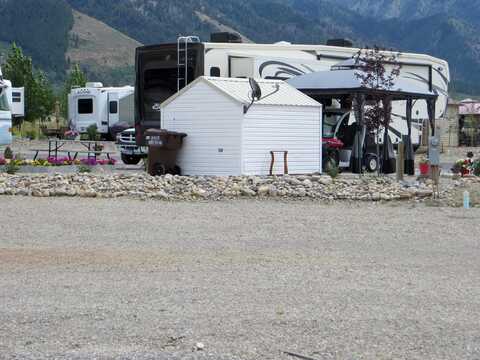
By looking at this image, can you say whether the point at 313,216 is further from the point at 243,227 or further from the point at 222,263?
the point at 222,263

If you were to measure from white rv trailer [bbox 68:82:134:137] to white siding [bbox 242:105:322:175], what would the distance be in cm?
1824

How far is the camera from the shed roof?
1873 centimetres

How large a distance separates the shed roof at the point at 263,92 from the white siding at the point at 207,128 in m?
0.09

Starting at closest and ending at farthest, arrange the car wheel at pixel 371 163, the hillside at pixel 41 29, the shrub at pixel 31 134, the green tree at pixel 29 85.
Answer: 1. the car wheel at pixel 371 163
2. the shrub at pixel 31 134
3. the green tree at pixel 29 85
4. the hillside at pixel 41 29

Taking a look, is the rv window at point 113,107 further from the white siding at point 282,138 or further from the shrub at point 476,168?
the shrub at point 476,168

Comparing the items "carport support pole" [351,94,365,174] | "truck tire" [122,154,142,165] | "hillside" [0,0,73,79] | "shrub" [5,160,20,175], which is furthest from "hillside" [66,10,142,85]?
"shrub" [5,160,20,175]

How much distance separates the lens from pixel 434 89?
28641 mm

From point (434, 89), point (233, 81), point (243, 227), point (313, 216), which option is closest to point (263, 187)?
point (313, 216)

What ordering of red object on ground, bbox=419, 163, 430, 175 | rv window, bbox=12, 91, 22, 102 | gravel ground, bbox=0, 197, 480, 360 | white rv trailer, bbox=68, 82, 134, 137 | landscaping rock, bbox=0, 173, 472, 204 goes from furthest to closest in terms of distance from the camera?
white rv trailer, bbox=68, 82, 134, 137
rv window, bbox=12, 91, 22, 102
red object on ground, bbox=419, 163, 430, 175
landscaping rock, bbox=0, 173, 472, 204
gravel ground, bbox=0, 197, 480, 360

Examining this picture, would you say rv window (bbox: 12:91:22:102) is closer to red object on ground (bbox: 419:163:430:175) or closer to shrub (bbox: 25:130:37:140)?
shrub (bbox: 25:130:37:140)

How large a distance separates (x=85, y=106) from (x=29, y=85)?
10583 mm

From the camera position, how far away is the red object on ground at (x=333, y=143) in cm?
2150

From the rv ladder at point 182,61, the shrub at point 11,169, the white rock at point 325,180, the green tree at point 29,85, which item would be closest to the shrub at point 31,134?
the green tree at point 29,85

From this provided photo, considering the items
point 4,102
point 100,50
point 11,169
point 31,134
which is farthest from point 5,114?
point 100,50
